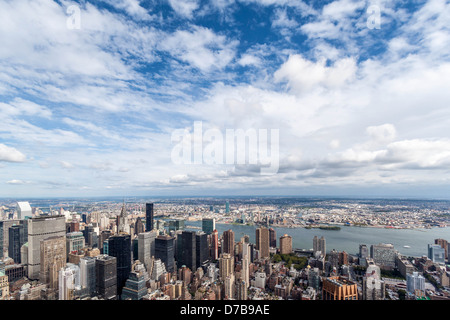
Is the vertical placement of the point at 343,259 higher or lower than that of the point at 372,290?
lower

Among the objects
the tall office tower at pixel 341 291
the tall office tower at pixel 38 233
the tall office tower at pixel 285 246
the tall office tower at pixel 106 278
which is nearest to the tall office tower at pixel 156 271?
the tall office tower at pixel 106 278

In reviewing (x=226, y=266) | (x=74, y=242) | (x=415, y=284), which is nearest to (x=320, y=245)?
(x=415, y=284)

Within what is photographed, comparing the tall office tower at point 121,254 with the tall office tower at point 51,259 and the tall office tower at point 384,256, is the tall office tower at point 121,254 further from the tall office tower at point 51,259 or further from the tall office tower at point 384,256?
the tall office tower at point 384,256

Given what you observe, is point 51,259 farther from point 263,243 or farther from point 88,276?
point 263,243
